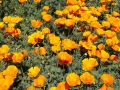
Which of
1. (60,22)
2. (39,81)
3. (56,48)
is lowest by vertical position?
(39,81)

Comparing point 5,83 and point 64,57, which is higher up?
point 64,57

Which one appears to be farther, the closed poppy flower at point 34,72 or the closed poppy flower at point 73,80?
the closed poppy flower at point 34,72

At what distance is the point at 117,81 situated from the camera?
14.3ft

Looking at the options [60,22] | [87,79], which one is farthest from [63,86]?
[60,22]

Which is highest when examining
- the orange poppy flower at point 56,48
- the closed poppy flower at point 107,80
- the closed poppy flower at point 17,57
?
the closed poppy flower at point 17,57

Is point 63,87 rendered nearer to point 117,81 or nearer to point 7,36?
point 117,81

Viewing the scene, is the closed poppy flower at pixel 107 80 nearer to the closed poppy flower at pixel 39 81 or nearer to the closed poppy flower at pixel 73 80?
the closed poppy flower at pixel 73 80

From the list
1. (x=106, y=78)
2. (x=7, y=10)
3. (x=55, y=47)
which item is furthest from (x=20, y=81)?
(x=7, y=10)

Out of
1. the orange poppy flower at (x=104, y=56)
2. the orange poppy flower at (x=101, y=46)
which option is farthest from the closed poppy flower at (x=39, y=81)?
the orange poppy flower at (x=101, y=46)

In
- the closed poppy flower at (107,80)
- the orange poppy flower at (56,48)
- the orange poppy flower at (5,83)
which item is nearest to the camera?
the orange poppy flower at (5,83)

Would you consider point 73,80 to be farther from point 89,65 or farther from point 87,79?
point 89,65

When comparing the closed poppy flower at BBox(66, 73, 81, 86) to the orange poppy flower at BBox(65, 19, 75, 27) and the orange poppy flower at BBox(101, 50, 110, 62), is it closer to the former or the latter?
the orange poppy flower at BBox(101, 50, 110, 62)

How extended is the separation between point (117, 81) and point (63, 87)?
92cm

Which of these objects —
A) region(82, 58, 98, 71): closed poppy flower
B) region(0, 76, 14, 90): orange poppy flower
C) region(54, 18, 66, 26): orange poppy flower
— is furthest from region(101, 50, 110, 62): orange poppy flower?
region(0, 76, 14, 90): orange poppy flower
